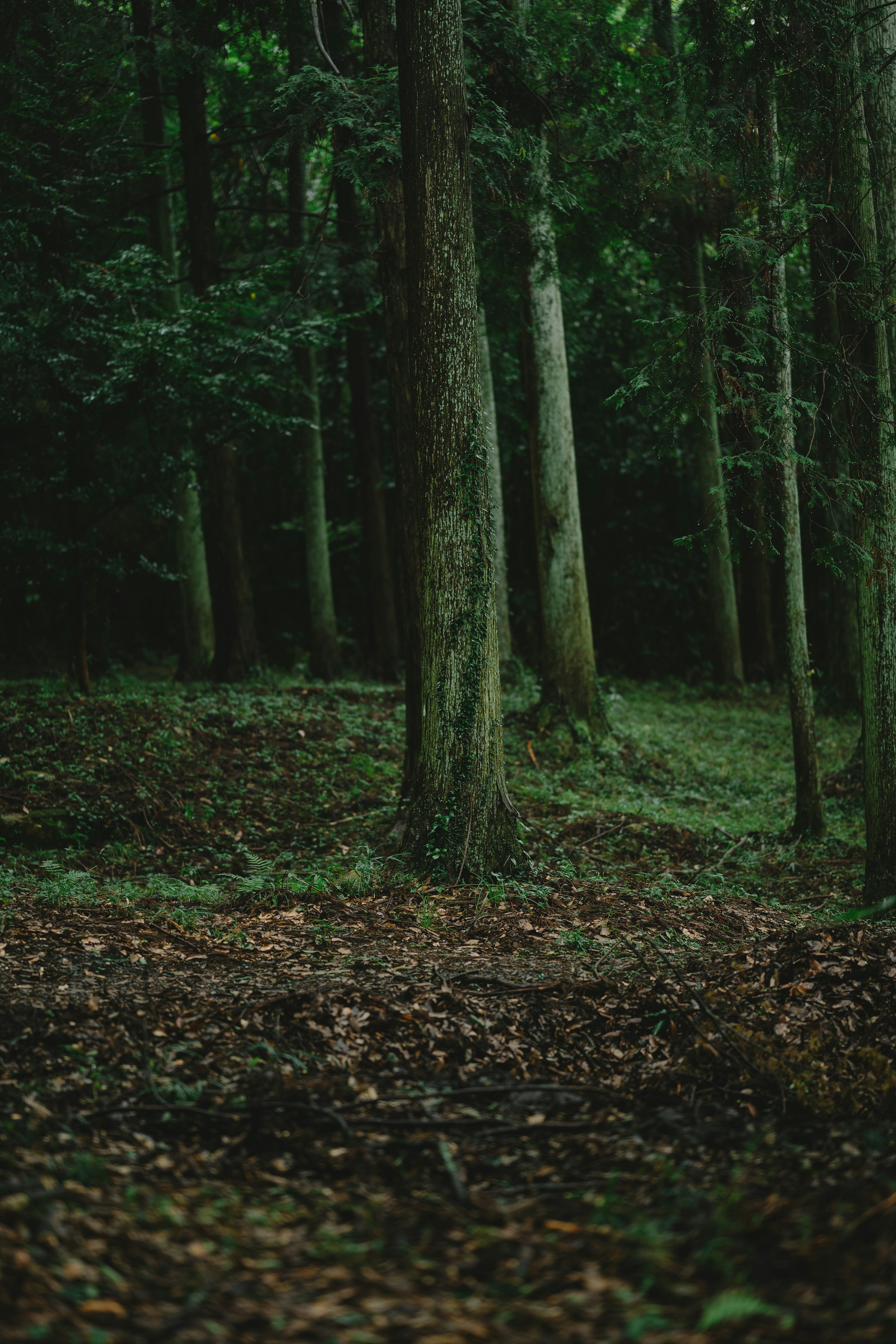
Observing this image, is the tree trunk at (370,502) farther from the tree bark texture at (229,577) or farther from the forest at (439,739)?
the tree bark texture at (229,577)

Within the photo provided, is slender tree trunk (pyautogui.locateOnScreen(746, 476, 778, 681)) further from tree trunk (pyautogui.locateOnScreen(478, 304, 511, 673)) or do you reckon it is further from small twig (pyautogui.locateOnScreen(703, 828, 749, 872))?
small twig (pyautogui.locateOnScreen(703, 828, 749, 872))

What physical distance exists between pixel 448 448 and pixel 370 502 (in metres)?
9.03

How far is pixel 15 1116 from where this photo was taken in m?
3.17

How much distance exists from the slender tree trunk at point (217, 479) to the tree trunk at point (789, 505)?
766 cm

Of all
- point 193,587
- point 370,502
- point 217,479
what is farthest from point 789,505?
point 193,587

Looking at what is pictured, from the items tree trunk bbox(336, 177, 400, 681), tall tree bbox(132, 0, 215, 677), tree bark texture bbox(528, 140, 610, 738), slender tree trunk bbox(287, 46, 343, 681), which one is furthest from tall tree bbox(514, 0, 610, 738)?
slender tree trunk bbox(287, 46, 343, 681)

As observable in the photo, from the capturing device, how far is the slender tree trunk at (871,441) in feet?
19.9

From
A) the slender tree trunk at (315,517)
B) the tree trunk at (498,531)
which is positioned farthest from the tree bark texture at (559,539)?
the slender tree trunk at (315,517)

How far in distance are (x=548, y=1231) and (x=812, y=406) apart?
5.40 m

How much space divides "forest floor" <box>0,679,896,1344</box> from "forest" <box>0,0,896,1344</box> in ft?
0.07

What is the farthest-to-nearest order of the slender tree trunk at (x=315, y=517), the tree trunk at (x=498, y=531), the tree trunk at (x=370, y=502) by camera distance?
the slender tree trunk at (x=315, y=517) → the tree trunk at (x=370, y=502) → the tree trunk at (x=498, y=531)

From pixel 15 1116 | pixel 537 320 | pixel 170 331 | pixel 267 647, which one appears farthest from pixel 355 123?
pixel 267 647

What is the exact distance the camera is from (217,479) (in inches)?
518

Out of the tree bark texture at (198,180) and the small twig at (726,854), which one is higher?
the tree bark texture at (198,180)
